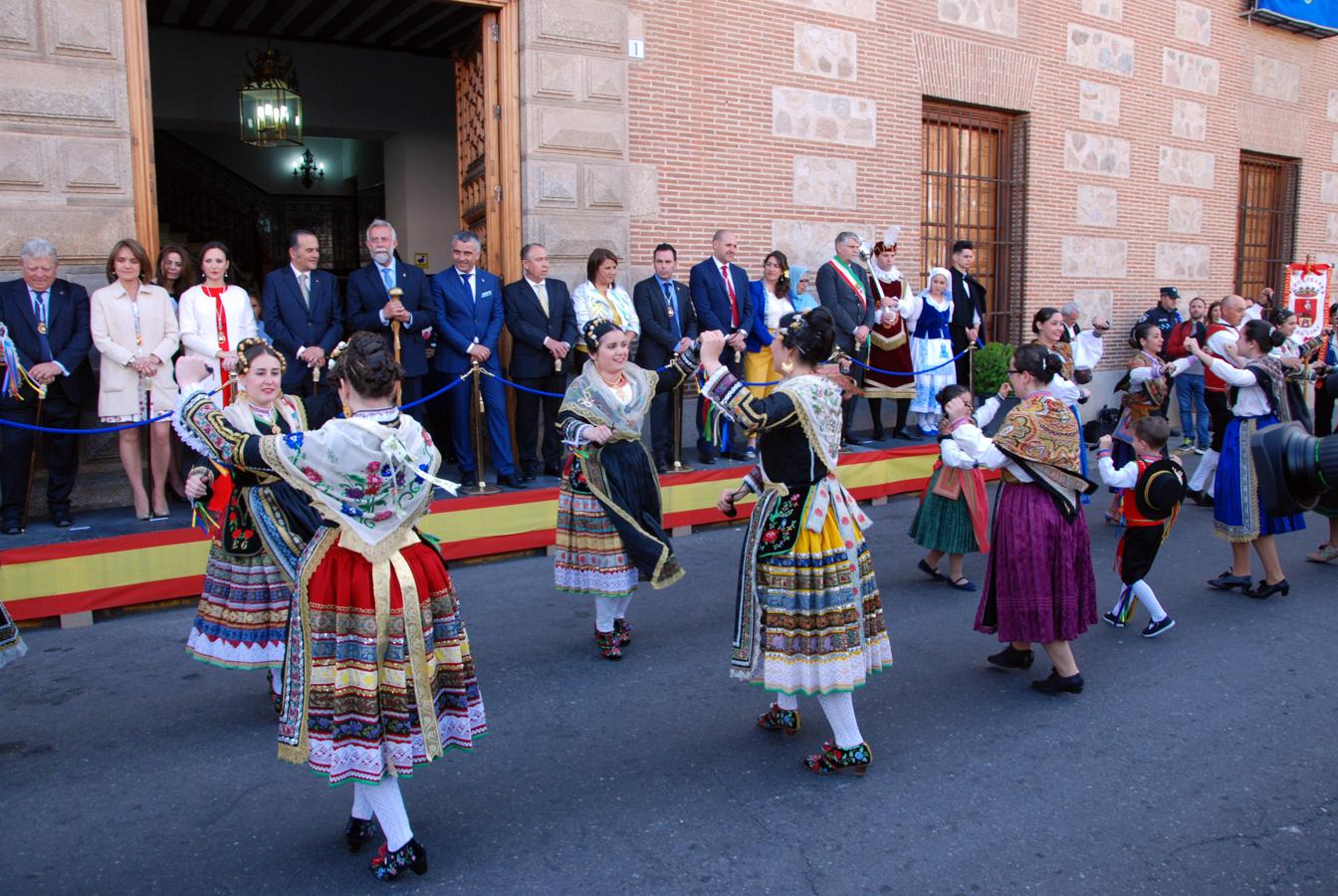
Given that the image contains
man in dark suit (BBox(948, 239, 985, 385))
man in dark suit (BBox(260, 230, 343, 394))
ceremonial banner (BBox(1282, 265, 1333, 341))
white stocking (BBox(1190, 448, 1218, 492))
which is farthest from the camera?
ceremonial banner (BBox(1282, 265, 1333, 341))

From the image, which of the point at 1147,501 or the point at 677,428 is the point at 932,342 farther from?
the point at 1147,501

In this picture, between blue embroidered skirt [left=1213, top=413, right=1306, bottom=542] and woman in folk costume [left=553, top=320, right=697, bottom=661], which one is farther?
blue embroidered skirt [left=1213, top=413, right=1306, bottom=542]

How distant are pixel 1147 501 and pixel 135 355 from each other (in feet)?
21.4

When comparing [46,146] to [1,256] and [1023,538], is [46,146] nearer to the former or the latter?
[1,256]

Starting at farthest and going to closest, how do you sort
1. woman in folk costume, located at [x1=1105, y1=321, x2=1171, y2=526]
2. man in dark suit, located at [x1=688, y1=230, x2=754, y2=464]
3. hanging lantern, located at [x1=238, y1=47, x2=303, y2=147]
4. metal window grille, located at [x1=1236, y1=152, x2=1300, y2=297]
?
metal window grille, located at [x1=1236, y1=152, x2=1300, y2=297] → hanging lantern, located at [x1=238, y1=47, x2=303, y2=147] → man in dark suit, located at [x1=688, y1=230, x2=754, y2=464] → woman in folk costume, located at [x1=1105, y1=321, x2=1171, y2=526]

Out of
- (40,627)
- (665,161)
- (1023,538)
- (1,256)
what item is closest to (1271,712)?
(1023,538)

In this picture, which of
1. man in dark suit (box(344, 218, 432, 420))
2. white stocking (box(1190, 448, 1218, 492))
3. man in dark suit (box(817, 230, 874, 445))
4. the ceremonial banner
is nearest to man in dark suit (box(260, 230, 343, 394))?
man in dark suit (box(344, 218, 432, 420))

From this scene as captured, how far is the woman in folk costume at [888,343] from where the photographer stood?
10961 millimetres

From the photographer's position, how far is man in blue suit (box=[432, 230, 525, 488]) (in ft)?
27.8

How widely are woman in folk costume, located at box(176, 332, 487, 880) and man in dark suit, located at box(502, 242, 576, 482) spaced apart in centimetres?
533

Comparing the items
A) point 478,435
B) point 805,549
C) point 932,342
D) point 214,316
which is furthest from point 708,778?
point 932,342

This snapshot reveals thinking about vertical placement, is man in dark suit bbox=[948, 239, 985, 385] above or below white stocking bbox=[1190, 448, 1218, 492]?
above

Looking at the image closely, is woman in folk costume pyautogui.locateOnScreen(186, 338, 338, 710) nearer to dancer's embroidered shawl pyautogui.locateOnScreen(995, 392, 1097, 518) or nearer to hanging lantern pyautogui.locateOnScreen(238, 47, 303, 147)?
dancer's embroidered shawl pyautogui.locateOnScreen(995, 392, 1097, 518)

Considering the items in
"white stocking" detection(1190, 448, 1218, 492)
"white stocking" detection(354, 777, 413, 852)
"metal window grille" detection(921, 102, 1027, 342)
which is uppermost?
"metal window grille" detection(921, 102, 1027, 342)
